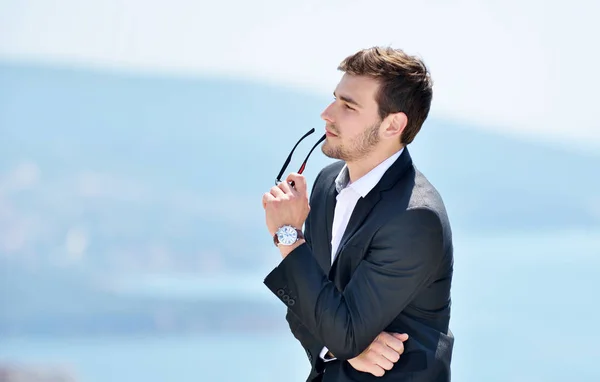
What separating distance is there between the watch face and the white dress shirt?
0.20 metres

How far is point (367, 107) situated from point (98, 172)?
4546mm

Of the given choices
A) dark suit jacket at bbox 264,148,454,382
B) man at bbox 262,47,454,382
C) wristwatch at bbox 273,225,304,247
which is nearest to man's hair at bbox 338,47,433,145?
man at bbox 262,47,454,382

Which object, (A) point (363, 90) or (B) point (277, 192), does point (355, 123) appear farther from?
(B) point (277, 192)

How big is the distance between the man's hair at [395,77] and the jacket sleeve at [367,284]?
11.1 inches

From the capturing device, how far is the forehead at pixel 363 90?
2.07 meters

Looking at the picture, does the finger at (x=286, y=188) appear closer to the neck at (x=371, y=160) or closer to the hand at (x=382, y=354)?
the neck at (x=371, y=160)

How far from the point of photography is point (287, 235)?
193 cm

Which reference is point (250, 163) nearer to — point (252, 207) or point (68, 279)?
point (252, 207)

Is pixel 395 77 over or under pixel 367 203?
over

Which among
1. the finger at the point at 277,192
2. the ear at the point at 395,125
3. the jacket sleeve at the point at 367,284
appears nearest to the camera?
the jacket sleeve at the point at 367,284

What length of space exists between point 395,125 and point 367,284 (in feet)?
1.40

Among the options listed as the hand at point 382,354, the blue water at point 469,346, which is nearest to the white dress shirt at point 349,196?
the hand at point 382,354

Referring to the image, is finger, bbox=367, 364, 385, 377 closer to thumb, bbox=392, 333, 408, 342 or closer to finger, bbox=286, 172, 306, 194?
thumb, bbox=392, 333, 408, 342

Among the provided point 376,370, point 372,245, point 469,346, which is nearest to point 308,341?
point 376,370
